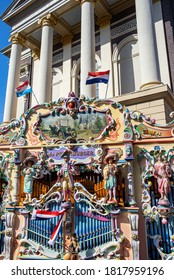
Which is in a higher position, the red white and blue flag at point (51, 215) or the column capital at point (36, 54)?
the column capital at point (36, 54)

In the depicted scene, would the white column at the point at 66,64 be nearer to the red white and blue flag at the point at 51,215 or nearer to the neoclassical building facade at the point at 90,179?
the neoclassical building facade at the point at 90,179

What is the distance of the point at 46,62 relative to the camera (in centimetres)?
1691

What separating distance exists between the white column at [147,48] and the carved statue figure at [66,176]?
659 centimetres

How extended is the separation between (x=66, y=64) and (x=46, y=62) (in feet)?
12.8

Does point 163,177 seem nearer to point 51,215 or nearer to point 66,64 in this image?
point 51,215

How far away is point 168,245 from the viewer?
286 inches

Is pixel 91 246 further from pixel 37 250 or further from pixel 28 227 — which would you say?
pixel 28 227

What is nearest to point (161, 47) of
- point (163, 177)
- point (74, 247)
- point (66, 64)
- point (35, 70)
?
point (66, 64)

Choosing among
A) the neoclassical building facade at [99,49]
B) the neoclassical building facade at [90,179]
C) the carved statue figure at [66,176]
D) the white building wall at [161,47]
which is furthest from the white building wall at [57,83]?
the carved statue figure at [66,176]

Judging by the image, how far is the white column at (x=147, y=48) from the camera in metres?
12.3

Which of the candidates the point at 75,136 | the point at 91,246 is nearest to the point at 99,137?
the point at 75,136

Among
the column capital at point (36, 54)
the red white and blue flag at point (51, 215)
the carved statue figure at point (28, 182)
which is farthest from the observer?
the column capital at point (36, 54)

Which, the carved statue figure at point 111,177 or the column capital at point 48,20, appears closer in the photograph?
the carved statue figure at point 111,177

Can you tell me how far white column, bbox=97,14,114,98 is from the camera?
17.1 m
